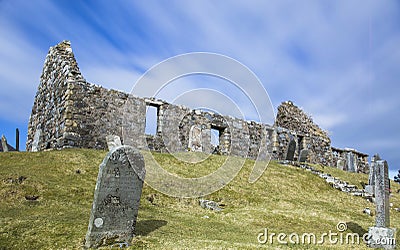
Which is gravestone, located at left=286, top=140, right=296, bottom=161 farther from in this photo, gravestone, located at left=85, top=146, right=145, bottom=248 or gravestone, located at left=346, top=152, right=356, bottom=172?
gravestone, located at left=85, top=146, right=145, bottom=248

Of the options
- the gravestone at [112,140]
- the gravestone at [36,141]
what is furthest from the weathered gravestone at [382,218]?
the gravestone at [36,141]

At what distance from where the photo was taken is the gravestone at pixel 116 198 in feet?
21.5

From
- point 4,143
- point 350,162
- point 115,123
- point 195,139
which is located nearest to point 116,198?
point 115,123

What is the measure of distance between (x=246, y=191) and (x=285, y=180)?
3.55 m

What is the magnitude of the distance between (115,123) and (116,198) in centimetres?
1227

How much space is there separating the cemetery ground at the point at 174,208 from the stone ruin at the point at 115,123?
2.80 meters

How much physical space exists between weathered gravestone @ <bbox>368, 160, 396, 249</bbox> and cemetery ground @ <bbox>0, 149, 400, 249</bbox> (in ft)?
1.77

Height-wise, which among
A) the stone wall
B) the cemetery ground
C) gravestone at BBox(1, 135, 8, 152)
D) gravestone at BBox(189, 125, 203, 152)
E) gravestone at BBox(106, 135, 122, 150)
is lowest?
the cemetery ground

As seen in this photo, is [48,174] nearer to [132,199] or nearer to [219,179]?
[132,199]

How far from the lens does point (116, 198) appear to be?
6.89 meters

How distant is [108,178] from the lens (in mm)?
6715

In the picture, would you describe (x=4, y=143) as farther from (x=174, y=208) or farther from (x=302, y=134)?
(x=302, y=134)

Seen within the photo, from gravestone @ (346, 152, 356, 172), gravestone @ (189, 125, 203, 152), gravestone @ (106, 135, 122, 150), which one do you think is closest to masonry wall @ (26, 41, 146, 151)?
gravestone @ (106, 135, 122, 150)

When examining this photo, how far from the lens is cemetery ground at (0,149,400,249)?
22.9 ft
